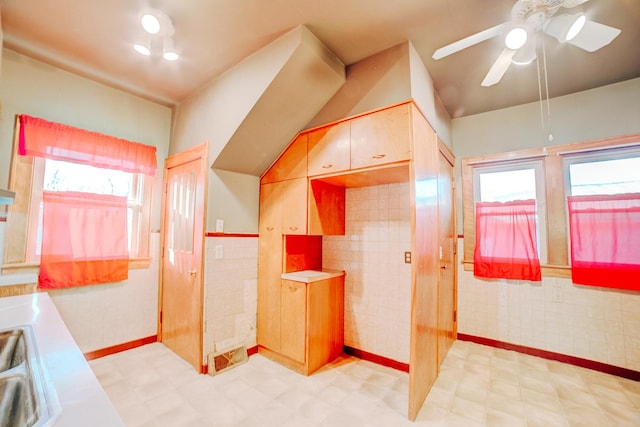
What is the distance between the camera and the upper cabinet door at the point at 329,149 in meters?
2.39

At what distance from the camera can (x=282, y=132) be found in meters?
2.68

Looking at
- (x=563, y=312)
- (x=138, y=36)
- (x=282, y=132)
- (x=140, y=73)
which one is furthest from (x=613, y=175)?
(x=140, y=73)

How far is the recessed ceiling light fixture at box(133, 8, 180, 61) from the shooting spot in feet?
6.20

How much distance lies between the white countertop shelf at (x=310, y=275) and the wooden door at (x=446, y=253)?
107 centimetres

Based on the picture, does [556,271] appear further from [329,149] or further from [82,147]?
[82,147]

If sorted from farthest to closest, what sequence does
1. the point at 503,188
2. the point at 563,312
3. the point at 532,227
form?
the point at 503,188 < the point at 532,227 < the point at 563,312

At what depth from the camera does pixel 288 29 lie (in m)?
2.07

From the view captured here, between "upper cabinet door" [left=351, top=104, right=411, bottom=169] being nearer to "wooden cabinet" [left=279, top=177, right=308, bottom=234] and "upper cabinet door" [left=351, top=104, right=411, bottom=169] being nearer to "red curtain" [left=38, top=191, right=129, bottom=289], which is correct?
"wooden cabinet" [left=279, top=177, right=308, bottom=234]

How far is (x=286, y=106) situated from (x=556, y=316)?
137 inches

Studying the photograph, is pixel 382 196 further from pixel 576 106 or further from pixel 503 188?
pixel 576 106

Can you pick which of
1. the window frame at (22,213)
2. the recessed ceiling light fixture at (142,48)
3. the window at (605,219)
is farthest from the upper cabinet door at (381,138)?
the window frame at (22,213)

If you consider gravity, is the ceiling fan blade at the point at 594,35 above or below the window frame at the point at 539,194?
above

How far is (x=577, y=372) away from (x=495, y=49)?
307 cm

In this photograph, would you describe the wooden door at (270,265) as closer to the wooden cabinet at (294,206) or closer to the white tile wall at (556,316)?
the wooden cabinet at (294,206)
